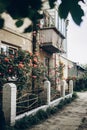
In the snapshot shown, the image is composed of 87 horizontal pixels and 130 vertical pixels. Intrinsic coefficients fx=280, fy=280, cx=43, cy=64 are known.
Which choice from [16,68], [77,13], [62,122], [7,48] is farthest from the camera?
[7,48]

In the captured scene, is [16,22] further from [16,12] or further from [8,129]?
[8,129]

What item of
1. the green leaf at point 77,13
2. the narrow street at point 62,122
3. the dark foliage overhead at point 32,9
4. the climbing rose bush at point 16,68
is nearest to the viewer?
the dark foliage overhead at point 32,9

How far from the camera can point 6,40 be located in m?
11.5

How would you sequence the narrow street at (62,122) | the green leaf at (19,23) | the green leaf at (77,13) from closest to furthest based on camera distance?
Result: the green leaf at (77,13) < the green leaf at (19,23) < the narrow street at (62,122)

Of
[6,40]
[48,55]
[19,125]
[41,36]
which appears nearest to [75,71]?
[48,55]

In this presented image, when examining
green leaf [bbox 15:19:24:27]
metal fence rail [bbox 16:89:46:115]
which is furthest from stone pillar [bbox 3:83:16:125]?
green leaf [bbox 15:19:24:27]

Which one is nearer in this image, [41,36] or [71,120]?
[71,120]

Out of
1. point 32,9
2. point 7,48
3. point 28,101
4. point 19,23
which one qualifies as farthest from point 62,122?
point 32,9

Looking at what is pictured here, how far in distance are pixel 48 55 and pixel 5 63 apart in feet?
26.7

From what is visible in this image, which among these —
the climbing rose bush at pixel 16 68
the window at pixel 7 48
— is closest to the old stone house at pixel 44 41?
the window at pixel 7 48

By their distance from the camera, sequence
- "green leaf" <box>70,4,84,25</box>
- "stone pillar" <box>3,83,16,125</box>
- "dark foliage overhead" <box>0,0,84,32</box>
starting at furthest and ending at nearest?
"stone pillar" <box>3,83,16,125</box> → "green leaf" <box>70,4,84,25</box> → "dark foliage overhead" <box>0,0,84,32</box>

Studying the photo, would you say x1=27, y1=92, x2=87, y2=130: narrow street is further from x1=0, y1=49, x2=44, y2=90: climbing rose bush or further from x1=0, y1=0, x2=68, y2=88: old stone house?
x1=0, y1=0, x2=68, y2=88: old stone house

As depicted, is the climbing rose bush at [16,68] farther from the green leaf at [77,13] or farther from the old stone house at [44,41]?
the green leaf at [77,13]

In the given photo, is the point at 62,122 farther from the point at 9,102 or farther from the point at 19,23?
the point at 19,23
